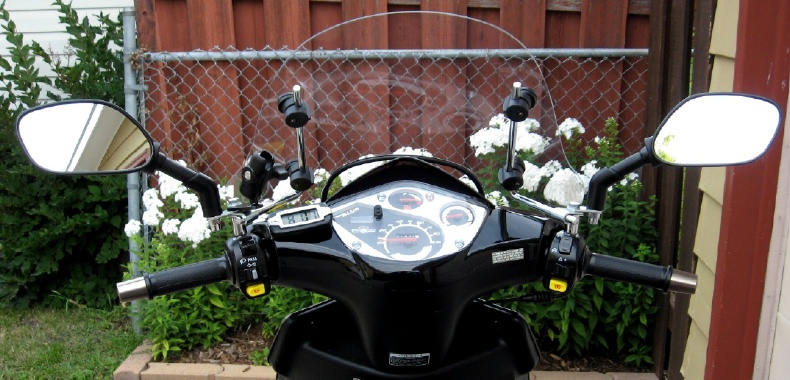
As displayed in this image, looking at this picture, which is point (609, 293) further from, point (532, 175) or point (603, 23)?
point (532, 175)

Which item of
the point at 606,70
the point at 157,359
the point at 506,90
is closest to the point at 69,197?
the point at 157,359

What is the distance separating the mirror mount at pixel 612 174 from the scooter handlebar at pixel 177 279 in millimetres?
717

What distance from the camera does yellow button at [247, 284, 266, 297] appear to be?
150 centimetres

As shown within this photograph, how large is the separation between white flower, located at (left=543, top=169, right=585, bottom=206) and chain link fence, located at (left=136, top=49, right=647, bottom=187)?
0.45 feet

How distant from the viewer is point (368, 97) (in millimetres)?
1976

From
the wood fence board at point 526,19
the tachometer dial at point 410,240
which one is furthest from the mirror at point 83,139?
the wood fence board at point 526,19

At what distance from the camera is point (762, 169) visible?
244 centimetres

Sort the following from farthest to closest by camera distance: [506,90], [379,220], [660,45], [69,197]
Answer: [69,197] → [660,45] → [506,90] → [379,220]

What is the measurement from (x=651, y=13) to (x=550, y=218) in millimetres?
2574

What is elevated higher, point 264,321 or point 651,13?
point 651,13

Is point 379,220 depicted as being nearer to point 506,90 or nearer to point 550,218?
point 550,218

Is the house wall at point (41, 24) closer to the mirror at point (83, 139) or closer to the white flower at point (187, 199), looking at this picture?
the white flower at point (187, 199)

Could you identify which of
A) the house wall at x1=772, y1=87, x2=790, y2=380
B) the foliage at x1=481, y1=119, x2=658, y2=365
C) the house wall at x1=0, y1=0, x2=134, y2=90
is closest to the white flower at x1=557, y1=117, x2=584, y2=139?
the foliage at x1=481, y1=119, x2=658, y2=365

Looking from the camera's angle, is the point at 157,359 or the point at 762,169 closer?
the point at 762,169
